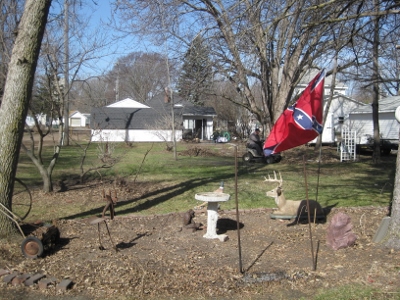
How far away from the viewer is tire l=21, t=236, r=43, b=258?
6.12m

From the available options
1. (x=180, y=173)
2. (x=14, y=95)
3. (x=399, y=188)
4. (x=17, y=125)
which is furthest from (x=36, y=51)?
(x=180, y=173)

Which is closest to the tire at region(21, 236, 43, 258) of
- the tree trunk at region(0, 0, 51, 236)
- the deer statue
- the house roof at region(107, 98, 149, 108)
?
the tree trunk at region(0, 0, 51, 236)

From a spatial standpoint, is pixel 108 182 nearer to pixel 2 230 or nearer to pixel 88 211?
pixel 88 211

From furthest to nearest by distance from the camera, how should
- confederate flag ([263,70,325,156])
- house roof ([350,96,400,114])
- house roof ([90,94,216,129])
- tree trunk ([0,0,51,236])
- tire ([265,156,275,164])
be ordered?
house roof ([90,94,216,129]) → house roof ([350,96,400,114]) → tire ([265,156,275,164]) → tree trunk ([0,0,51,236]) → confederate flag ([263,70,325,156])

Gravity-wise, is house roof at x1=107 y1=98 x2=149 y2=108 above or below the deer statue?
above

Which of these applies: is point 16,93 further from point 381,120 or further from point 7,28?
point 381,120

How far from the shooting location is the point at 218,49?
15039 millimetres

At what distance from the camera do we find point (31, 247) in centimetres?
614

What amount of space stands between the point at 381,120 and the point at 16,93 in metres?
31.3

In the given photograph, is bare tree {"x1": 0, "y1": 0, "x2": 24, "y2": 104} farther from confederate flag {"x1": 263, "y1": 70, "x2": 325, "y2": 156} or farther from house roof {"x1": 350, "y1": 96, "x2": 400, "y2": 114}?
house roof {"x1": 350, "y1": 96, "x2": 400, "y2": 114}

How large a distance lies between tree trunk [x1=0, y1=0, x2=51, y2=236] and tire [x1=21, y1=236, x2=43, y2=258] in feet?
2.41

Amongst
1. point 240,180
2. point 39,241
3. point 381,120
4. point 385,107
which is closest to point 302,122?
point 39,241

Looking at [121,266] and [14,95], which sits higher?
[14,95]

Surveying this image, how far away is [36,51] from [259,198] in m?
6.28
